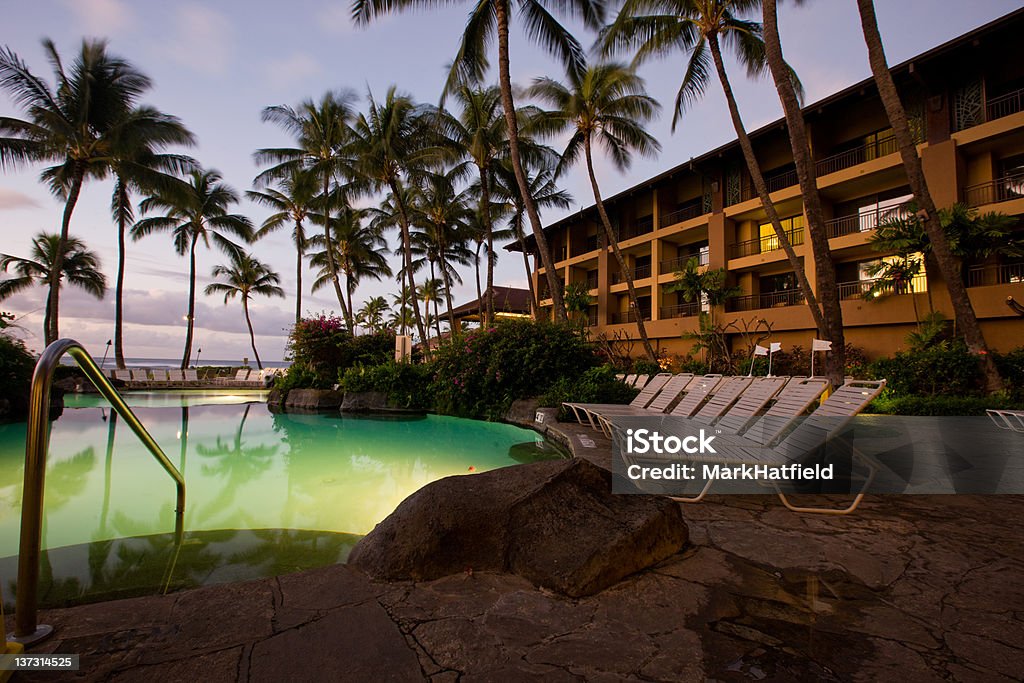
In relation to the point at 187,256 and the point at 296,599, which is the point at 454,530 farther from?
the point at 187,256

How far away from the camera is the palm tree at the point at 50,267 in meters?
22.3

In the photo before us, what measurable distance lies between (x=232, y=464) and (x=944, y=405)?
38.7 ft

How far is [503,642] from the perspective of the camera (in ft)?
5.75

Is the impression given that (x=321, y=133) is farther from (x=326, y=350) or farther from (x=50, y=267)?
(x=50, y=267)

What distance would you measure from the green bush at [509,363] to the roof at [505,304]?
53.9ft

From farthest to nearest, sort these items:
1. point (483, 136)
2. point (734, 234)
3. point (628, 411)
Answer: point (734, 234) < point (483, 136) < point (628, 411)

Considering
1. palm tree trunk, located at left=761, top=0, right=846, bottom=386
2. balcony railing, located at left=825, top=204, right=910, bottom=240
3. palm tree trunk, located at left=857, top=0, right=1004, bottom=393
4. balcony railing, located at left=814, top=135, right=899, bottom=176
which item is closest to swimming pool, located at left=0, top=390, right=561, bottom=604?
palm tree trunk, located at left=761, top=0, right=846, bottom=386

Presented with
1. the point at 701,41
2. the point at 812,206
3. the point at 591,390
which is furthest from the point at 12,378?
the point at 701,41

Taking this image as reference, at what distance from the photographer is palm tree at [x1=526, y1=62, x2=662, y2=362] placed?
15234mm

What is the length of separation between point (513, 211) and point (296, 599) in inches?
913

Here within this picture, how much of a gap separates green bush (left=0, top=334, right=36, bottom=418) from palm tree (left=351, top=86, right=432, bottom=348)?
32.3 feet

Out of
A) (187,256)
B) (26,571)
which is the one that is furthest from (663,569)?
(187,256)

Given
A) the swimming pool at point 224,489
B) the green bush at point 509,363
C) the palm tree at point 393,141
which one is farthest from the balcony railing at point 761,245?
the swimming pool at point 224,489

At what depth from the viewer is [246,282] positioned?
109ft
